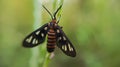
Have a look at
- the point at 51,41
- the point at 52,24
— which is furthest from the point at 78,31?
the point at 51,41

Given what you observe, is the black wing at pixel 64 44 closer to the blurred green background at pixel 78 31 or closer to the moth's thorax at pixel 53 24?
the moth's thorax at pixel 53 24

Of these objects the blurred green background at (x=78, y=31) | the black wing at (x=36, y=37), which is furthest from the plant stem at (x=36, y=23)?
the blurred green background at (x=78, y=31)

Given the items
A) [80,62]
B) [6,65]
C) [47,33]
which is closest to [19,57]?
[6,65]

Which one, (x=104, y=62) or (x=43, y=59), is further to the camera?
(x=104, y=62)

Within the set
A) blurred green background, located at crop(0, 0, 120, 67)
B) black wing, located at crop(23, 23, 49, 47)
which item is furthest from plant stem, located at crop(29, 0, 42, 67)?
blurred green background, located at crop(0, 0, 120, 67)

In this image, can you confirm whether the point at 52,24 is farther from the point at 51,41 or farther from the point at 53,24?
the point at 51,41

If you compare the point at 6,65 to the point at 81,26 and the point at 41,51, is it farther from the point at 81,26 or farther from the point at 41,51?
the point at 41,51

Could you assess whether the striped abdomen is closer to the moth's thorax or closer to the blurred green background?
the moth's thorax
